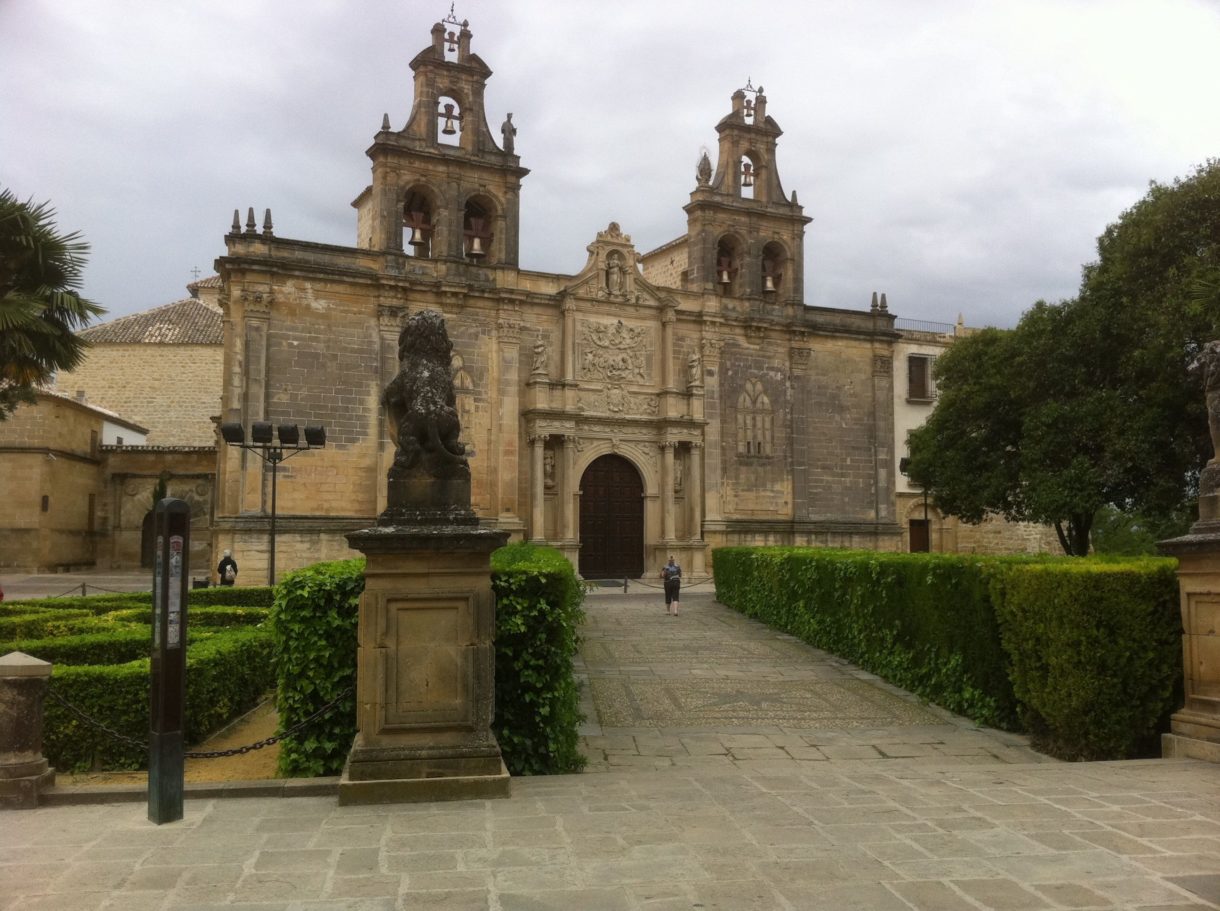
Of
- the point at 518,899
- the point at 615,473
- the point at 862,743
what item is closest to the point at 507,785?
the point at 518,899

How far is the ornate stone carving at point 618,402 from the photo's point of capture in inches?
1009

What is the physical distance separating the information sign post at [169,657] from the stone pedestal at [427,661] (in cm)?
100

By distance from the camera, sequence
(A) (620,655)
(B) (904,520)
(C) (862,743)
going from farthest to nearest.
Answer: (B) (904,520) < (A) (620,655) < (C) (862,743)

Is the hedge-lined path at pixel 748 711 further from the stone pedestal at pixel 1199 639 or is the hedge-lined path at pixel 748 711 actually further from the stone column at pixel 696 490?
the stone column at pixel 696 490

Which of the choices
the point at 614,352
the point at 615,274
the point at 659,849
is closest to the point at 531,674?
the point at 659,849

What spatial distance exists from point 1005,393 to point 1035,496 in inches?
151

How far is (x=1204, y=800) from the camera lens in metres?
5.68

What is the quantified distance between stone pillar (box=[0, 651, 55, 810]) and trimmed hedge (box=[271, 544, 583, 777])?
4.87 feet

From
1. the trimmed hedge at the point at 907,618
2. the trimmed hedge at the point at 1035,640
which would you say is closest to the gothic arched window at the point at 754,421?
the trimmed hedge at the point at 907,618

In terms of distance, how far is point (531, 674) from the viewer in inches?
269

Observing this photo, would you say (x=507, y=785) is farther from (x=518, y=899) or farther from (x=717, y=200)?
(x=717, y=200)

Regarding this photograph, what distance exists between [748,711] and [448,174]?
18.9 metres

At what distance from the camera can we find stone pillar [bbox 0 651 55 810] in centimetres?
557

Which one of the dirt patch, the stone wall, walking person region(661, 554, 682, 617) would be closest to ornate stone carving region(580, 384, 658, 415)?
walking person region(661, 554, 682, 617)
